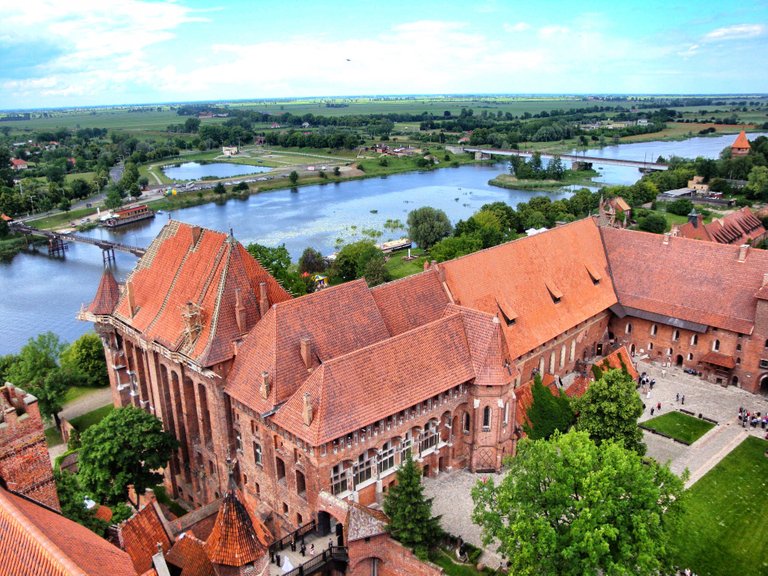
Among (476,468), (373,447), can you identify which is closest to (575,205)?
(476,468)

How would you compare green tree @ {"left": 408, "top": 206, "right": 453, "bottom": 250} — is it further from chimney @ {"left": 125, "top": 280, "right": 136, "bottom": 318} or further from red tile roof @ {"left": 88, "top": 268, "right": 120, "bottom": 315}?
chimney @ {"left": 125, "top": 280, "right": 136, "bottom": 318}

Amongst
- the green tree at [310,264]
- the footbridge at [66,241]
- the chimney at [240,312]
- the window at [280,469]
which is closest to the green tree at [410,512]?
the window at [280,469]

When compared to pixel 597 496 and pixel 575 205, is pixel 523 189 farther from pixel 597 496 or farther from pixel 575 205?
pixel 597 496

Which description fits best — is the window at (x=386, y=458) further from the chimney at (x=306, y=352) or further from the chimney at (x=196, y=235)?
the chimney at (x=196, y=235)

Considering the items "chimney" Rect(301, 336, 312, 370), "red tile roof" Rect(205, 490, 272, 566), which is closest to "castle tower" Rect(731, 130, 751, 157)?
"chimney" Rect(301, 336, 312, 370)

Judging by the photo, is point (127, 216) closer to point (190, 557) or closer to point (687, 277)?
point (687, 277)

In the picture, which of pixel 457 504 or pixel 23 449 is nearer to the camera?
pixel 23 449

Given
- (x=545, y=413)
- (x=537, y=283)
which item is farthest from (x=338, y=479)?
(x=537, y=283)

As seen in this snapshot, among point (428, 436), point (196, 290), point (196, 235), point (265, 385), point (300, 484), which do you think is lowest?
point (300, 484)
